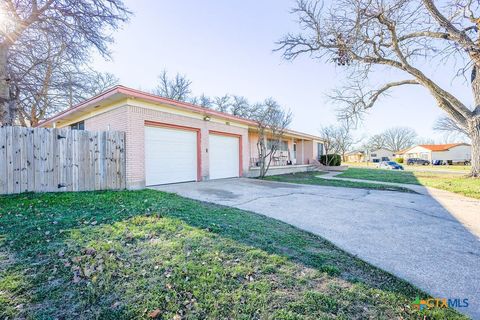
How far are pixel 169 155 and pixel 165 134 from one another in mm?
841

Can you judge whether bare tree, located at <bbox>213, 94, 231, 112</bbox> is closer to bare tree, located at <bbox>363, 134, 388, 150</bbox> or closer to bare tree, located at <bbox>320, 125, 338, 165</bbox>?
bare tree, located at <bbox>320, 125, 338, 165</bbox>

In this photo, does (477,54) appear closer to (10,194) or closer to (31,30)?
(10,194)

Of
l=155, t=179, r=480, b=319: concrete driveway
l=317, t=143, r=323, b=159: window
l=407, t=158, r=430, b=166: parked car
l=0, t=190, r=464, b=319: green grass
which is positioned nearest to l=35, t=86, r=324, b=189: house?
l=155, t=179, r=480, b=319: concrete driveway

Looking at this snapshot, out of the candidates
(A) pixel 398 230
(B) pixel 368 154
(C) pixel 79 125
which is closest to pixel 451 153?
(B) pixel 368 154

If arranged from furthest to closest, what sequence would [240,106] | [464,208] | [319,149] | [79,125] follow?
1. [240,106]
2. [319,149]
3. [79,125]
4. [464,208]

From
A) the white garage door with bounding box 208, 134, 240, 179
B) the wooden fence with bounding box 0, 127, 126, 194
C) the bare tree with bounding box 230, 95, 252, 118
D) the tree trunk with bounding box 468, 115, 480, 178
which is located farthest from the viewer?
the bare tree with bounding box 230, 95, 252, 118

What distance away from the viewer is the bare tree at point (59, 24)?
24.5ft

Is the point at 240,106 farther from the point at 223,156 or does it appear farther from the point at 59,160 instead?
the point at 59,160

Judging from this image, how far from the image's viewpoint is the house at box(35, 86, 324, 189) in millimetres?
7488

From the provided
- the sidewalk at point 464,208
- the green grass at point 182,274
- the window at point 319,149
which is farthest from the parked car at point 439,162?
the green grass at point 182,274

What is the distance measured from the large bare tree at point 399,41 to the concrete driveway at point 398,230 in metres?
6.39

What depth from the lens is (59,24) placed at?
25.8 feet

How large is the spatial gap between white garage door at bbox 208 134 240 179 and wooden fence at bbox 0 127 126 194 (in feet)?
13.7

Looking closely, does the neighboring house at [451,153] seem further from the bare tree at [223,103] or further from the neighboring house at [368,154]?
the bare tree at [223,103]
